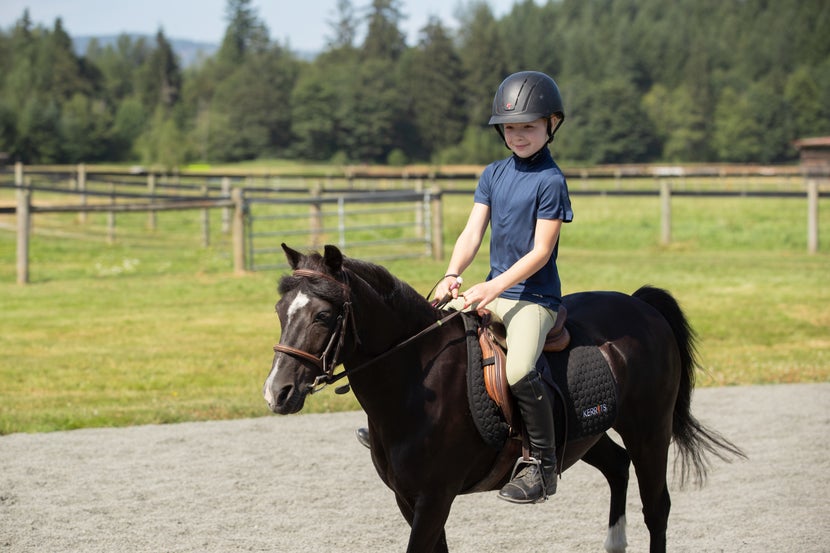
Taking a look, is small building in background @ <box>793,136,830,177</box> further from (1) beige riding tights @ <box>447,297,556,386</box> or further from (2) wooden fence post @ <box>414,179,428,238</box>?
(1) beige riding tights @ <box>447,297,556,386</box>

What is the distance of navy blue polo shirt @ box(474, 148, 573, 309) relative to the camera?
4230mm

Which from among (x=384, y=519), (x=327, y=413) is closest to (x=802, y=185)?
(x=327, y=413)

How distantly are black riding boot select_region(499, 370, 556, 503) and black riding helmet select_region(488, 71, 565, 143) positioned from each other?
1.07 m

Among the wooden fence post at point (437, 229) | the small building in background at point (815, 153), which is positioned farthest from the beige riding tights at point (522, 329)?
the small building in background at point (815, 153)

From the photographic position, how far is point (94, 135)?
92.9m

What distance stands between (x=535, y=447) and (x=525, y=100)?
1.47 metres

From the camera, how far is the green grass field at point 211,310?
10.2 meters

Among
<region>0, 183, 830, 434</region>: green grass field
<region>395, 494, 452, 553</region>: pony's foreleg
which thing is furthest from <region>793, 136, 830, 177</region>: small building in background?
<region>395, 494, 452, 553</region>: pony's foreleg

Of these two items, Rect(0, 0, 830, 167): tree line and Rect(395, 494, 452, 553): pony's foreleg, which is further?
Rect(0, 0, 830, 167): tree line

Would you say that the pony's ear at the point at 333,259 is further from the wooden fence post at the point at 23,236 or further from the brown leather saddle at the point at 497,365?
the wooden fence post at the point at 23,236

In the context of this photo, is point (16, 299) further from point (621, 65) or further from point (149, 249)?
point (621, 65)

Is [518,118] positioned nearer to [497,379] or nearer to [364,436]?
[497,379]

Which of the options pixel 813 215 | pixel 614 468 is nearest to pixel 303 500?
pixel 614 468

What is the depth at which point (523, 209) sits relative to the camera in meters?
4.25
